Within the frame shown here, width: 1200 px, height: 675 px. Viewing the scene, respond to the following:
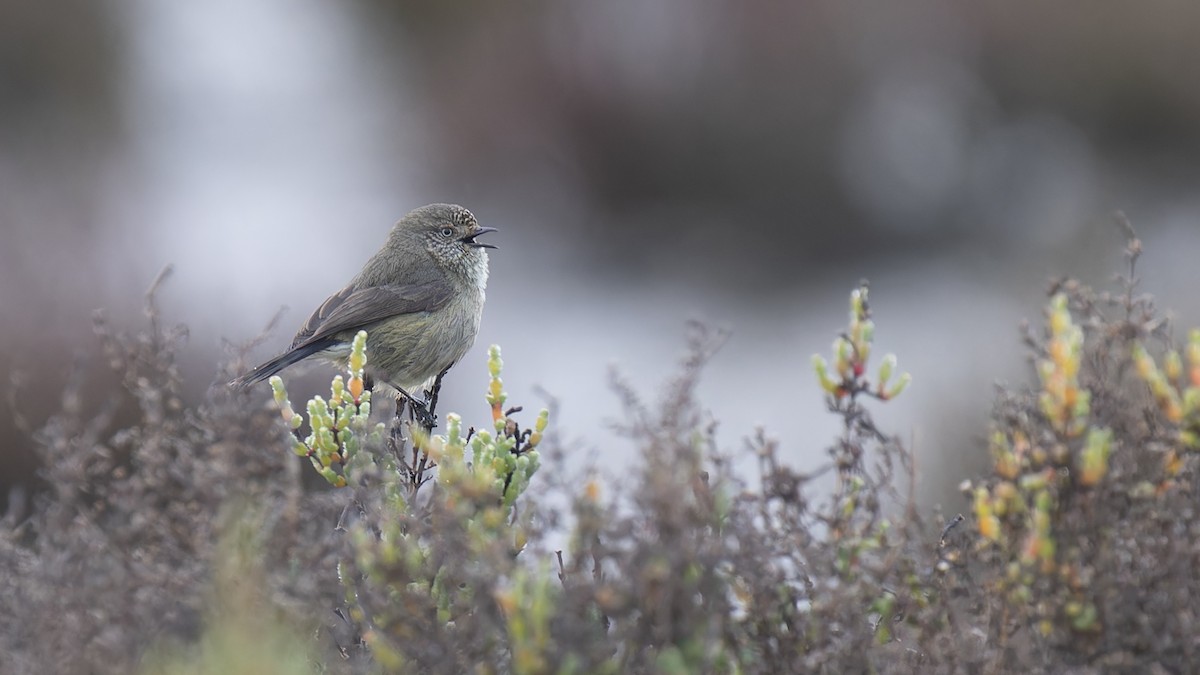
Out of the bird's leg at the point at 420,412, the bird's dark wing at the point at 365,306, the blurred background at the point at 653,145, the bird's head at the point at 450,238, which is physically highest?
the blurred background at the point at 653,145

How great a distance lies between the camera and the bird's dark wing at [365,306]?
536 centimetres

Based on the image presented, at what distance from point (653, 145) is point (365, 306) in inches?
511

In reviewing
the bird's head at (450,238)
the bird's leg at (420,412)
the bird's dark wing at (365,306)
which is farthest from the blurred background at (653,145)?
the bird's leg at (420,412)

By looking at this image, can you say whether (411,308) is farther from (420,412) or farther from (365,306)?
(420,412)

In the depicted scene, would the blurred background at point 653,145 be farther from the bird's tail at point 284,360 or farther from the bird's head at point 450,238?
the bird's tail at point 284,360

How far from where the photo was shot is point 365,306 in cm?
550

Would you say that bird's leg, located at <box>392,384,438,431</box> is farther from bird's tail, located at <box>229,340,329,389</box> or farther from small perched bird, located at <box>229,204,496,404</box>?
bird's tail, located at <box>229,340,329,389</box>

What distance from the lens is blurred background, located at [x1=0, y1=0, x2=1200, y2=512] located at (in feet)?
46.5

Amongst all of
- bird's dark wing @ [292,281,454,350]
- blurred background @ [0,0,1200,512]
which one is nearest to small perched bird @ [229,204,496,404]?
bird's dark wing @ [292,281,454,350]

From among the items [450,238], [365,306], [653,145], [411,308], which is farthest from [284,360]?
[653,145]

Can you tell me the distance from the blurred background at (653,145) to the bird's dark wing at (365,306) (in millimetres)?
6777

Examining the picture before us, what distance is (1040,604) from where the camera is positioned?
2449mm

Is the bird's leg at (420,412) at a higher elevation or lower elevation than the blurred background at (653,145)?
lower

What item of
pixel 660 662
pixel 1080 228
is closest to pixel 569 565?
pixel 660 662
